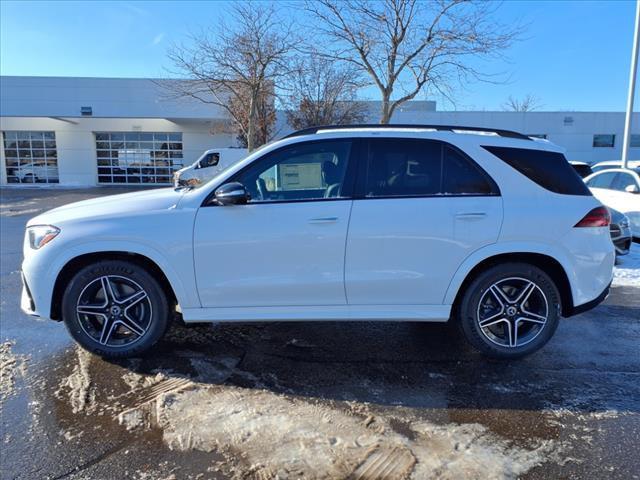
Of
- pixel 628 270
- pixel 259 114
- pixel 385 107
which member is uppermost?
pixel 259 114

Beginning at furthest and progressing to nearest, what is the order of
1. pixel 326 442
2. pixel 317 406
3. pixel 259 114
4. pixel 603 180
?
pixel 259 114 < pixel 603 180 < pixel 317 406 < pixel 326 442

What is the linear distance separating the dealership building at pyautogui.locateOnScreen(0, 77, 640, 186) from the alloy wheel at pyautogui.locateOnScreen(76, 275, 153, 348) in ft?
74.5

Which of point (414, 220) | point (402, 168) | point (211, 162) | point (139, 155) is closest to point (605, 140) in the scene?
point (211, 162)

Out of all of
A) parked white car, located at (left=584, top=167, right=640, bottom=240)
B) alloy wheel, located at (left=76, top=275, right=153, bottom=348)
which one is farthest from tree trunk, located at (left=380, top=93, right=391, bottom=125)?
alloy wheel, located at (left=76, top=275, right=153, bottom=348)

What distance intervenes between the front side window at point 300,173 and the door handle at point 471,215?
3.11 feet

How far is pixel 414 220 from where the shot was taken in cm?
360

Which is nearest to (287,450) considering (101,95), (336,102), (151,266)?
(151,266)

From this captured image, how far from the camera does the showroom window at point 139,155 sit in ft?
93.6

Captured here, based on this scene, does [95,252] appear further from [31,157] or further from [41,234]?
[31,157]

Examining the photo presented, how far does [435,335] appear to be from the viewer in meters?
4.54

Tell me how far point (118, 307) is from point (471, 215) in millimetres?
2976

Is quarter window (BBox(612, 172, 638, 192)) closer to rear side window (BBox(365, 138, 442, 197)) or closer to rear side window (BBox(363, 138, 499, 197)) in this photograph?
rear side window (BBox(363, 138, 499, 197))

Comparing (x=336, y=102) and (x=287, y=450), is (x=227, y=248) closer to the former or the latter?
(x=287, y=450)

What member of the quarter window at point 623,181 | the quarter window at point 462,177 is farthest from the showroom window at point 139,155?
the quarter window at point 462,177
